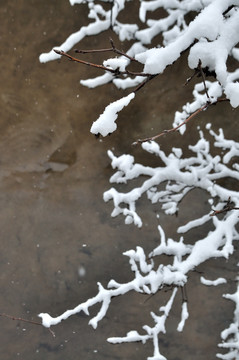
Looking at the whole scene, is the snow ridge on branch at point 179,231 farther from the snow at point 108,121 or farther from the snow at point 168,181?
the snow at point 108,121

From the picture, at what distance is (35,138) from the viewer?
3.96m

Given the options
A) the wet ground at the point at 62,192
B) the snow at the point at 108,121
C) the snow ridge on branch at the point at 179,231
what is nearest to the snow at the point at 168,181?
the snow ridge on branch at the point at 179,231

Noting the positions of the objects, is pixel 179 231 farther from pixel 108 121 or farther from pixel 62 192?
Result: pixel 108 121

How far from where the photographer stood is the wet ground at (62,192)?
388 centimetres

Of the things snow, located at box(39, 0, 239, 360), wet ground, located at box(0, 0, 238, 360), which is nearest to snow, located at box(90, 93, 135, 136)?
snow, located at box(39, 0, 239, 360)

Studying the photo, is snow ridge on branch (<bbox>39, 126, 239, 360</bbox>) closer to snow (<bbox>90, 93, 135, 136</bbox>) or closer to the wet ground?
the wet ground

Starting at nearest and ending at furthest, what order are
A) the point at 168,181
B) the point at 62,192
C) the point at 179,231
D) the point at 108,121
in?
the point at 108,121 < the point at 179,231 < the point at 168,181 < the point at 62,192

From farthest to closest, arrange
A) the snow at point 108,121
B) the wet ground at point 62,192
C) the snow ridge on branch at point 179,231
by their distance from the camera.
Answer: the wet ground at point 62,192 < the snow ridge on branch at point 179,231 < the snow at point 108,121

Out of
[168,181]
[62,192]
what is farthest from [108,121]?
[62,192]

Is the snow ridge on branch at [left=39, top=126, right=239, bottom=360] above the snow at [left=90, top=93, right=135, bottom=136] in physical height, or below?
below

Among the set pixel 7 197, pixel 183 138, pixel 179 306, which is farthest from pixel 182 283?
pixel 7 197

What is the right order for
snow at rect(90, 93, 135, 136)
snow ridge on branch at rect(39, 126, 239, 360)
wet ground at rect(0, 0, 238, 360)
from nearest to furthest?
1. snow at rect(90, 93, 135, 136)
2. snow ridge on branch at rect(39, 126, 239, 360)
3. wet ground at rect(0, 0, 238, 360)

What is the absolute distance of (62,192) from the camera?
3965 millimetres

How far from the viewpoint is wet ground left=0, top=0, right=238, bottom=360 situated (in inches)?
153
